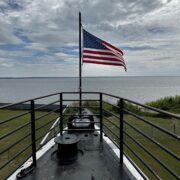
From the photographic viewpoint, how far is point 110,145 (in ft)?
11.7

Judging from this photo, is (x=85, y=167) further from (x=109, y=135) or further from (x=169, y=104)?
(x=169, y=104)

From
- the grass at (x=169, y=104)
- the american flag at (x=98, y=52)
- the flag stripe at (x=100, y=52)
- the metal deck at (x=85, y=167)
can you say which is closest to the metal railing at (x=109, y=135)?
the metal deck at (x=85, y=167)

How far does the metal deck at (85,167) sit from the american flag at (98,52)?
7.38 ft

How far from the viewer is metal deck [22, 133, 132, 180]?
2.46 meters

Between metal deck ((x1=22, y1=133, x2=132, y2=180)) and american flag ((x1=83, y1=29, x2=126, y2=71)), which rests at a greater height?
american flag ((x1=83, y1=29, x2=126, y2=71))

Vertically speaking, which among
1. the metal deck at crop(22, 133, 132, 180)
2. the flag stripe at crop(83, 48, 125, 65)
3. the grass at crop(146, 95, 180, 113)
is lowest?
the grass at crop(146, 95, 180, 113)

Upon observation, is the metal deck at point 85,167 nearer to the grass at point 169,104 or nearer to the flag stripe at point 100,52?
the flag stripe at point 100,52

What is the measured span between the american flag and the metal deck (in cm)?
225

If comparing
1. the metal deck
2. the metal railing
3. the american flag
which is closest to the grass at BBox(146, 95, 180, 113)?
the metal railing

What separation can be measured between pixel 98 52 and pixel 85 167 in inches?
116

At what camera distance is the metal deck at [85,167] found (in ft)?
8.08

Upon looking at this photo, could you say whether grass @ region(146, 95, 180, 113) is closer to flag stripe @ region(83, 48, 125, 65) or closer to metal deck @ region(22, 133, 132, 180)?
flag stripe @ region(83, 48, 125, 65)

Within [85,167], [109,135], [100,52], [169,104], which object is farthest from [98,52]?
[169,104]

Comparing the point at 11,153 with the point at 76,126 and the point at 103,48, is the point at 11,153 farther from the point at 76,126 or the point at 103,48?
the point at 103,48
